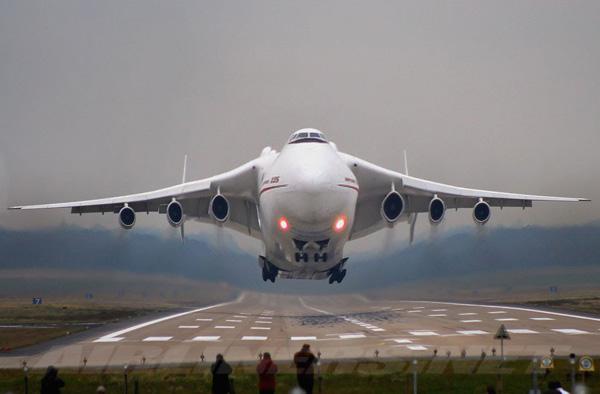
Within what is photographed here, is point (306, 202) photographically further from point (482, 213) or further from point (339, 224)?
point (482, 213)

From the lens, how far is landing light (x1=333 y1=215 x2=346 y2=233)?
24.4 meters

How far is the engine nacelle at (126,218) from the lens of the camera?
97.0 feet

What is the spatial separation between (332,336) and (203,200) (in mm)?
11734

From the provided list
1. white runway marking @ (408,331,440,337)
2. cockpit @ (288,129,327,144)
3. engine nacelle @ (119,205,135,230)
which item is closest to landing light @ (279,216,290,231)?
cockpit @ (288,129,327,144)

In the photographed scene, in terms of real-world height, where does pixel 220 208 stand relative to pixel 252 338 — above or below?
above

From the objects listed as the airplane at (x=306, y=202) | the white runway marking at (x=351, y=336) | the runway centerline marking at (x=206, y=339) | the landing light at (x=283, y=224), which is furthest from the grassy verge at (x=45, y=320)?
the white runway marking at (x=351, y=336)

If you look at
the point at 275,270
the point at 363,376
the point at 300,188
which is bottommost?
the point at 363,376

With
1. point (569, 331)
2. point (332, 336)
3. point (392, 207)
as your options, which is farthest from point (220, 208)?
point (569, 331)

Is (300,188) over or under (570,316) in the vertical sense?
over

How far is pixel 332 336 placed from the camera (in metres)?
22.9

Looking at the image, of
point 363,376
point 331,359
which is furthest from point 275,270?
point 363,376

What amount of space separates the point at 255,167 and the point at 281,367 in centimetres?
1355

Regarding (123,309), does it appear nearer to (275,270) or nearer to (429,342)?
(275,270)

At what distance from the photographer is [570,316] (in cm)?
3091
